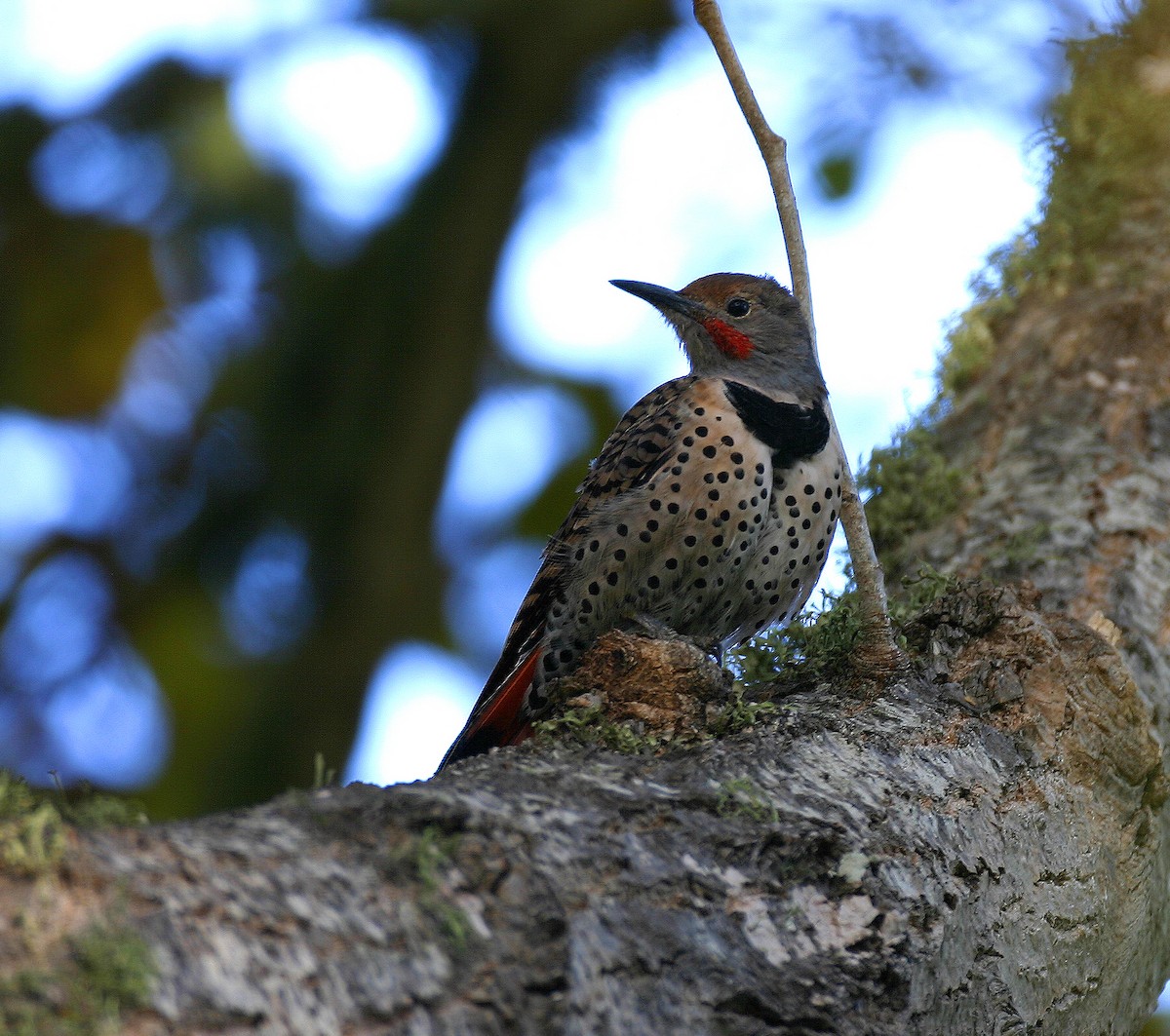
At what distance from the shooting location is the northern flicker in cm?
411

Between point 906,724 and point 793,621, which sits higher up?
point 793,621

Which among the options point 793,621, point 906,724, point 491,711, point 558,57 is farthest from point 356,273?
point 906,724

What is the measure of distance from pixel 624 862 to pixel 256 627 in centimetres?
364

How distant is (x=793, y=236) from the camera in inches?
124

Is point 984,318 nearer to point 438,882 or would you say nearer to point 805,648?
point 805,648

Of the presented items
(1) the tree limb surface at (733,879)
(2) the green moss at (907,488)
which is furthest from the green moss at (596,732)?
(2) the green moss at (907,488)

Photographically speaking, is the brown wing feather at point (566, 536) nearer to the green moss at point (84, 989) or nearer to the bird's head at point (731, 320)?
the bird's head at point (731, 320)

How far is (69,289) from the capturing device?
224 inches

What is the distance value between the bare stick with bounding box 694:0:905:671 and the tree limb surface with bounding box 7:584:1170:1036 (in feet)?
0.75

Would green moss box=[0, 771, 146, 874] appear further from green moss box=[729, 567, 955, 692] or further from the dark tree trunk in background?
green moss box=[729, 567, 955, 692]

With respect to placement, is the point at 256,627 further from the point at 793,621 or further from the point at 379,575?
→ the point at 793,621

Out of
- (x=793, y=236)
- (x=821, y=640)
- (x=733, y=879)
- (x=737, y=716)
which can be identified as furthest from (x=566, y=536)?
(x=733, y=879)

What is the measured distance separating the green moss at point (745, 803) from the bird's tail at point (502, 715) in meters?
1.96

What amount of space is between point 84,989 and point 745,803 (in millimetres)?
1121
